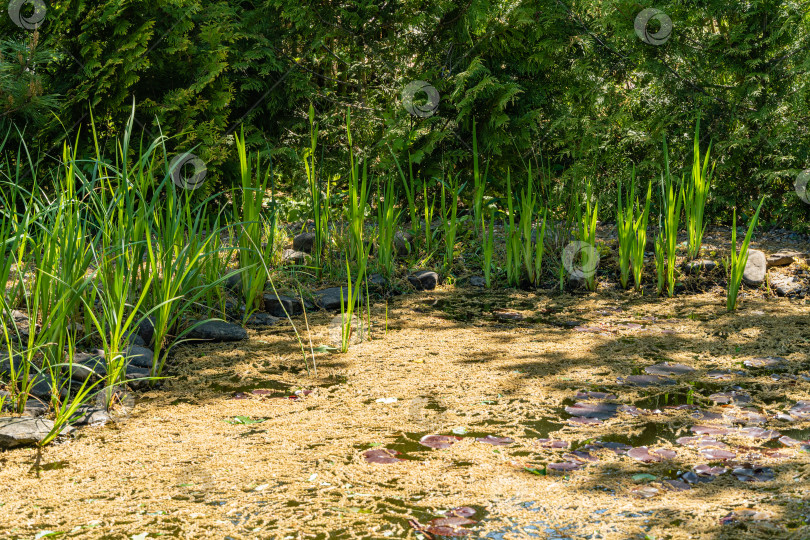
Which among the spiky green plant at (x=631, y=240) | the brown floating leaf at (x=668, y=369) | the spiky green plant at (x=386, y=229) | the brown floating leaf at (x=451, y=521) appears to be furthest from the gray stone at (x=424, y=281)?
the brown floating leaf at (x=451, y=521)

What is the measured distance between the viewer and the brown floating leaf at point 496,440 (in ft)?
5.83

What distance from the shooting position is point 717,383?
2.21 m

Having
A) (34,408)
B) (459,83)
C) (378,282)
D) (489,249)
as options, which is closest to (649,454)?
(34,408)

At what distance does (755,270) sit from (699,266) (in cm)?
27

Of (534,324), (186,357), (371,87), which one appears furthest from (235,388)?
(371,87)

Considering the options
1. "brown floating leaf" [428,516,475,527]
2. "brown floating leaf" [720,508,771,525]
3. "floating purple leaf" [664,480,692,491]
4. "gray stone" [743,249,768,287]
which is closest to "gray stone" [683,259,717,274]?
"gray stone" [743,249,768,287]

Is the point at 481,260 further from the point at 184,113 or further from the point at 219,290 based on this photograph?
the point at 184,113

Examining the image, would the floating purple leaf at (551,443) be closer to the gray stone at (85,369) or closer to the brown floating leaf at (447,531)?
the brown floating leaf at (447,531)

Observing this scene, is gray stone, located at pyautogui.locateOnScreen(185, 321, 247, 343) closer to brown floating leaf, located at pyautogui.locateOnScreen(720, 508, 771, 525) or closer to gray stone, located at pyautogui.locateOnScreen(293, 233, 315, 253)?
gray stone, located at pyautogui.locateOnScreen(293, 233, 315, 253)

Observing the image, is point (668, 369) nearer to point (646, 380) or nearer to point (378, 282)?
point (646, 380)

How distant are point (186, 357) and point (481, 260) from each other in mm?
2125

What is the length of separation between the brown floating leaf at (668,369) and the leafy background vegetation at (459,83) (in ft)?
7.13

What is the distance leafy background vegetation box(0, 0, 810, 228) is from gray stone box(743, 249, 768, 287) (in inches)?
27.5

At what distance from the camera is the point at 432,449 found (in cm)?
175
